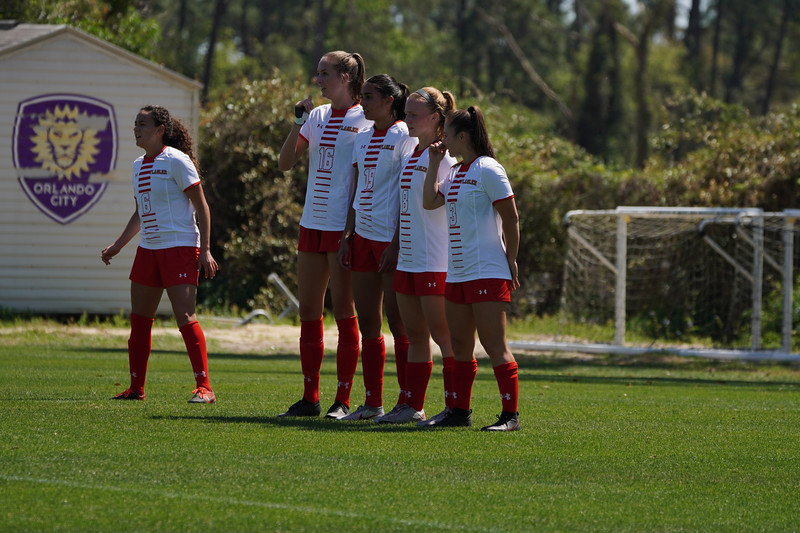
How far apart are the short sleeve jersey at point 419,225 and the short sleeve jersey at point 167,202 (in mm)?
1709

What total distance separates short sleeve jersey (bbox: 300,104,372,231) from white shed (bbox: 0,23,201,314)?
33.5 ft

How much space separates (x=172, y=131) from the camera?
26.5 ft

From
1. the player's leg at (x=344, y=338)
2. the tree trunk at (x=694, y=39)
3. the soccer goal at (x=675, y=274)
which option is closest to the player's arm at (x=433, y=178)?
the player's leg at (x=344, y=338)

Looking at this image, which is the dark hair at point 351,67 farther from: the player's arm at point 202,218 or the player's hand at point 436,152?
the player's arm at point 202,218

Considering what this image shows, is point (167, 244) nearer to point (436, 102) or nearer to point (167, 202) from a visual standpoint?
point (167, 202)

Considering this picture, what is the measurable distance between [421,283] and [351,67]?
149 centimetres

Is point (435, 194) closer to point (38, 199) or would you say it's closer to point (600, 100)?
point (38, 199)

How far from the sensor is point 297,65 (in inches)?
2051

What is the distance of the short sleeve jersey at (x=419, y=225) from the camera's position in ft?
22.5

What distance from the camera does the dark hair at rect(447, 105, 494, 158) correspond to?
6.77 m

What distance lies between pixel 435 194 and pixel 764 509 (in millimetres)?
2702

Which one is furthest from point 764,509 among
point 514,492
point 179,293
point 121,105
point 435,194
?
point 121,105

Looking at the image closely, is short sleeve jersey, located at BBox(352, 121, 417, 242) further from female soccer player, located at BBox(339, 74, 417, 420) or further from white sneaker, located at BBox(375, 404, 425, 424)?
white sneaker, located at BBox(375, 404, 425, 424)

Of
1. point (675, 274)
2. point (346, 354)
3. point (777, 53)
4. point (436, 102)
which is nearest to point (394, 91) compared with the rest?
point (436, 102)
